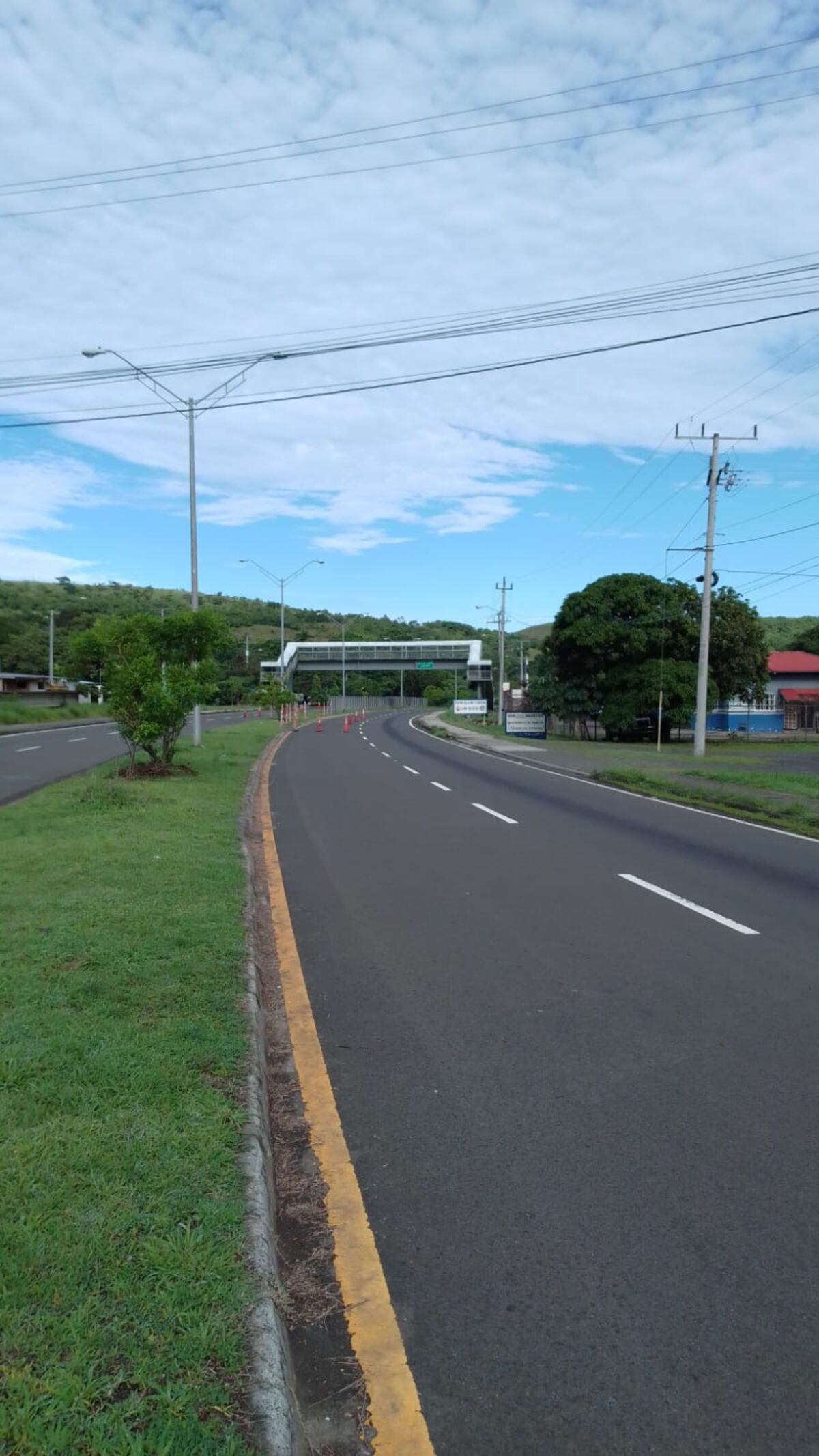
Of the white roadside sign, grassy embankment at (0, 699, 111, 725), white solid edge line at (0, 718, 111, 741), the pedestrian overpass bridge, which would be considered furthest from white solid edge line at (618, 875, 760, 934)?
the pedestrian overpass bridge

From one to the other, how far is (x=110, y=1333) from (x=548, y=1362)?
4.00 feet

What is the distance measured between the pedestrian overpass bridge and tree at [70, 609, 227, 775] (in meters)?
81.6

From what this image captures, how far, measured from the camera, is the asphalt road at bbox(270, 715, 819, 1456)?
8.81 feet

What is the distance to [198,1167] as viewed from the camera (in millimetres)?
3453

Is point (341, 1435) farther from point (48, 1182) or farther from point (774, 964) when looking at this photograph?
point (774, 964)

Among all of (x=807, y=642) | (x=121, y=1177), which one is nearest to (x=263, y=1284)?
(x=121, y=1177)

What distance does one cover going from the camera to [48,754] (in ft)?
87.4

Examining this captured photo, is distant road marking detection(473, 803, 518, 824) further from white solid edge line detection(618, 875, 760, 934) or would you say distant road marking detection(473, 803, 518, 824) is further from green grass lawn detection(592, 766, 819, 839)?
white solid edge line detection(618, 875, 760, 934)

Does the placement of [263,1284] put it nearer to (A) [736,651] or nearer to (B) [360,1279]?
(B) [360,1279]

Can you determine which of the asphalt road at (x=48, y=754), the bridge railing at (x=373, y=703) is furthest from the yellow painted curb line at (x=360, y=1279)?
the bridge railing at (x=373, y=703)

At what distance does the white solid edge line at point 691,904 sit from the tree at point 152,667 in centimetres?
1000

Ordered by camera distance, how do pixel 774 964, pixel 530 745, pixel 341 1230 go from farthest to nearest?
pixel 530 745 < pixel 774 964 < pixel 341 1230

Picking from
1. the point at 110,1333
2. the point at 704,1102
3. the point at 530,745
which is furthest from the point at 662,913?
the point at 530,745

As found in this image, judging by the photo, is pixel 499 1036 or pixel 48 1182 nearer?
pixel 48 1182
